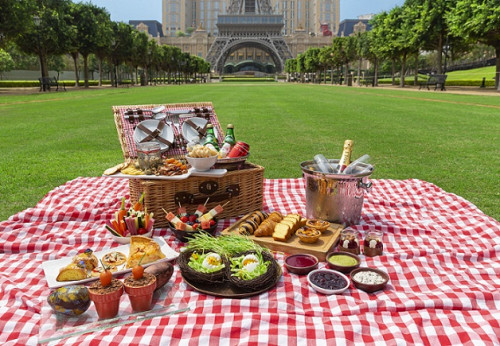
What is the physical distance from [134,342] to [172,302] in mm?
410

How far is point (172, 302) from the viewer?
2.52 m

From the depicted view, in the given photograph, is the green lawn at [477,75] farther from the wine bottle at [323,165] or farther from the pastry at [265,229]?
the pastry at [265,229]

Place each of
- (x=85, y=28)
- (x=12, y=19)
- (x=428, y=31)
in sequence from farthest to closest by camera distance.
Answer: (x=85, y=28) < (x=428, y=31) < (x=12, y=19)

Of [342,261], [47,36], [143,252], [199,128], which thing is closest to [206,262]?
[143,252]

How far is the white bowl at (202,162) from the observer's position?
12.3 feet

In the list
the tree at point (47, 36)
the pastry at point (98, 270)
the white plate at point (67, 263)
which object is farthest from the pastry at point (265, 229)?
the tree at point (47, 36)

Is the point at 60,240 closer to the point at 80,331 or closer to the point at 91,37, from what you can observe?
the point at 80,331

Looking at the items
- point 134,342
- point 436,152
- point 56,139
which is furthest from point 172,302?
point 56,139

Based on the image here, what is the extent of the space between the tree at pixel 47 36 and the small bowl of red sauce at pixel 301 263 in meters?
35.2

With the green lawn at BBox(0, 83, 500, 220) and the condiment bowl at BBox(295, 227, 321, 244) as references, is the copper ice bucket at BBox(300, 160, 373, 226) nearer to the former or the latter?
the condiment bowl at BBox(295, 227, 321, 244)

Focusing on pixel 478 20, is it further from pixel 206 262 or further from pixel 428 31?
pixel 206 262

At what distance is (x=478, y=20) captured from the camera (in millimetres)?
26125

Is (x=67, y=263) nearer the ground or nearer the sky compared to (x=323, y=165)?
nearer the ground

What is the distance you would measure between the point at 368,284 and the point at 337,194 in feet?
3.80
